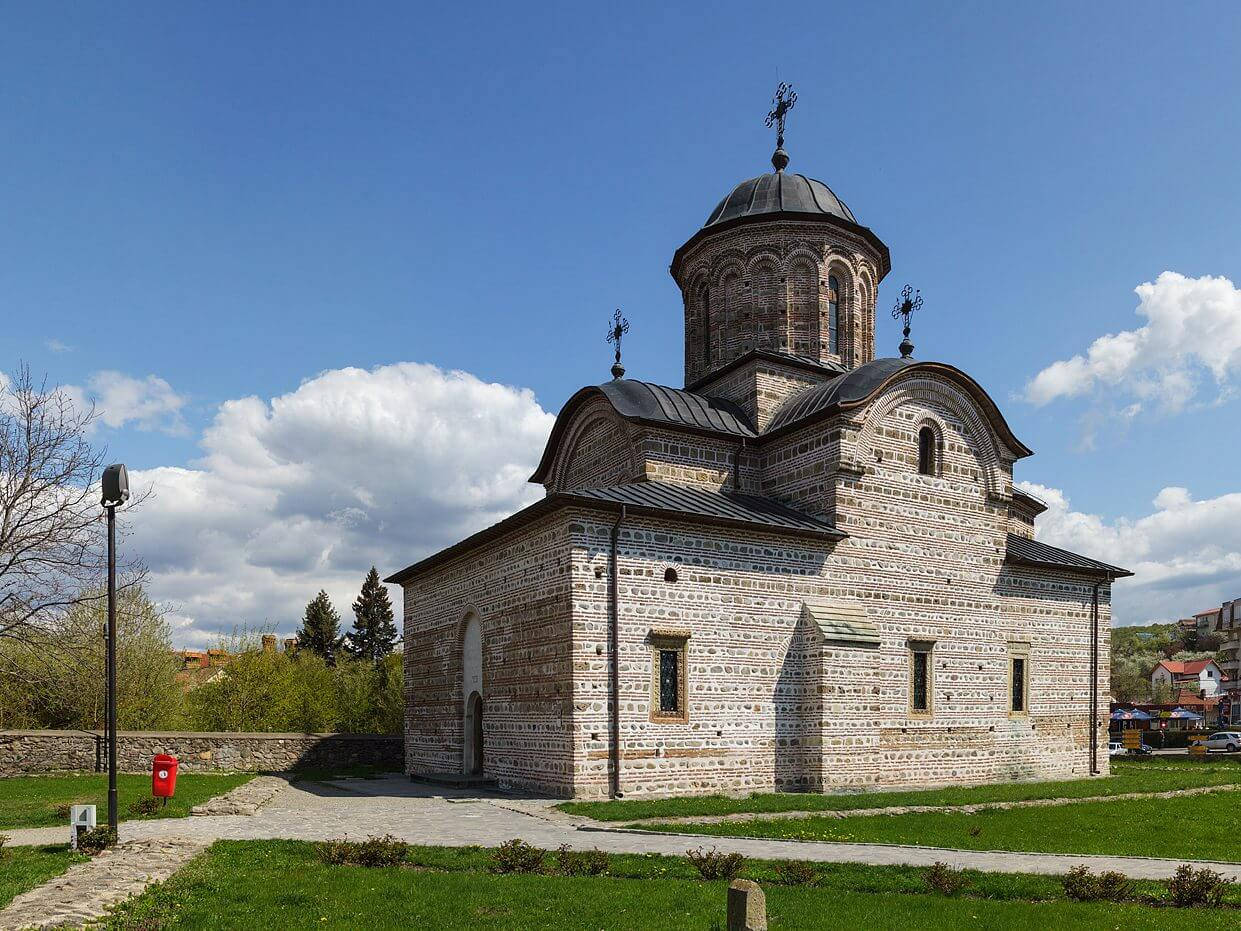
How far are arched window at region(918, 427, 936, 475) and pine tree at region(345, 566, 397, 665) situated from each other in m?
38.2

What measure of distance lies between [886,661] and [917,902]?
9.46m

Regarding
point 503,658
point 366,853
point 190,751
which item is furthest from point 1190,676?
point 366,853

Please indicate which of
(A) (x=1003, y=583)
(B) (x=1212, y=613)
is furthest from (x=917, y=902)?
(B) (x=1212, y=613)

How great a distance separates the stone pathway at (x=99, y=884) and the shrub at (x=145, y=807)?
2.67 metres

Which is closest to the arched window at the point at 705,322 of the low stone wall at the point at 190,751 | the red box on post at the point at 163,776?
the low stone wall at the point at 190,751

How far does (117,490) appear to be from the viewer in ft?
33.1

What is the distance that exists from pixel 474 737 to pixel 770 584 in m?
6.34

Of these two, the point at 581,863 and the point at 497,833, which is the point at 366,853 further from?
the point at 497,833

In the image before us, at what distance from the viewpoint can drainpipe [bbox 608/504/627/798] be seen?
44.7 feet

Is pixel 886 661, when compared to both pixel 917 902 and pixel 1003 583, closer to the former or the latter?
pixel 1003 583

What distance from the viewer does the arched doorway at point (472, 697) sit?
674 inches

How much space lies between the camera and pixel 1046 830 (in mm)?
11094

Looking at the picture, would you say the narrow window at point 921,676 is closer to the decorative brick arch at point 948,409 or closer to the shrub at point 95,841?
the decorative brick arch at point 948,409

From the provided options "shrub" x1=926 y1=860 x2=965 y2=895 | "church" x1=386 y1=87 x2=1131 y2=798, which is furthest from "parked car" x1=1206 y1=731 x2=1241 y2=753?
"shrub" x1=926 y1=860 x2=965 y2=895
